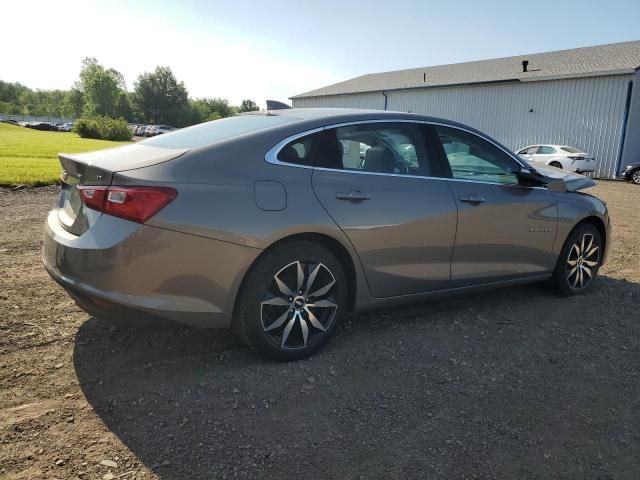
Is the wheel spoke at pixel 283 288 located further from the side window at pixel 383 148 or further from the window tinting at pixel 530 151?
the window tinting at pixel 530 151

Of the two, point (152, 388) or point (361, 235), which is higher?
point (361, 235)

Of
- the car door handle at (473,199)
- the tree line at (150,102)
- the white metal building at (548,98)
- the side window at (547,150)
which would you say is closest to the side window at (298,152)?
the car door handle at (473,199)

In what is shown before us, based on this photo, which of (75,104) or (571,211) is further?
(75,104)

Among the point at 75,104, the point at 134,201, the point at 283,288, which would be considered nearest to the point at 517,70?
the point at 283,288

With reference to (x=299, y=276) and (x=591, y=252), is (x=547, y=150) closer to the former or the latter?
(x=591, y=252)

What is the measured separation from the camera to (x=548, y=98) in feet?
86.8

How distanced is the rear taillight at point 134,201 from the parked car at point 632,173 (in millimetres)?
23074

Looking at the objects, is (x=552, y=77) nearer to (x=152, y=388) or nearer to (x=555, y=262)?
(x=555, y=262)

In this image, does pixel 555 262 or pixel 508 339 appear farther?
pixel 555 262

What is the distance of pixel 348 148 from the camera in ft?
12.1

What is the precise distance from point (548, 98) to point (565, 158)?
19.5ft

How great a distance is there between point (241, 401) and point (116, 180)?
4.64 feet

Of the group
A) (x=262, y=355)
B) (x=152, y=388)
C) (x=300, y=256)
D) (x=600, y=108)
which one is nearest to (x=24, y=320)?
(x=152, y=388)

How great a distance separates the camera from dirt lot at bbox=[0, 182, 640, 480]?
2502 millimetres
